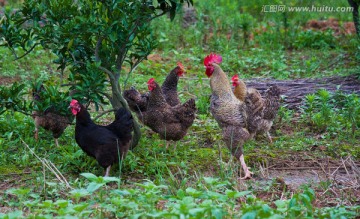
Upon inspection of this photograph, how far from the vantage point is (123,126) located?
7.20 meters

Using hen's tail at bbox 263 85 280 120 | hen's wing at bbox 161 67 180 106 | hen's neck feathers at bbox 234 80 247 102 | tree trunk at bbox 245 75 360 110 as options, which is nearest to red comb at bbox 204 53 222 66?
hen's neck feathers at bbox 234 80 247 102

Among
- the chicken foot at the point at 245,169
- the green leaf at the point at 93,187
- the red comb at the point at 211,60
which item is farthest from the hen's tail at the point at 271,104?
the green leaf at the point at 93,187

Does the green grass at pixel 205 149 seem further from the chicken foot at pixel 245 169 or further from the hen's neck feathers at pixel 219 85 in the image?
the hen's neck feathers at pixel 219 85

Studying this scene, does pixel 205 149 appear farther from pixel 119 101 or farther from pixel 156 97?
pixel 119 101

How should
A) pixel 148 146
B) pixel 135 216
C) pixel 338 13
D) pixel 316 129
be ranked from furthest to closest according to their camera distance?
1. pixel 338 13
2. pixel 316 129
3. pixel 148 146
4. pixel 135 216

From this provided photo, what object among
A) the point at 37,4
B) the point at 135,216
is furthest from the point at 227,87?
the point at 135,216

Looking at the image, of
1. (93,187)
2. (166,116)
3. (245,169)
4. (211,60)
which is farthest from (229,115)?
(93,187)

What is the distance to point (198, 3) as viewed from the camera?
15867 mm

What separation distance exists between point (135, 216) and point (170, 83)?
469cm

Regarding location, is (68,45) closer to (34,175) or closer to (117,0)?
(117,0)

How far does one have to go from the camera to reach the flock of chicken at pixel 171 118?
7121 millimetres

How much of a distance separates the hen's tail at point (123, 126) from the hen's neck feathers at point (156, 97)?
1.19 m

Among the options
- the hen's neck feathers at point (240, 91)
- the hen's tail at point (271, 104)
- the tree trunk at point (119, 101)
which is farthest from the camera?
the hen's neck feathers at point (240, 91)

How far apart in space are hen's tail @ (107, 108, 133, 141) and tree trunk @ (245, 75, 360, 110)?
3297 millimetres
